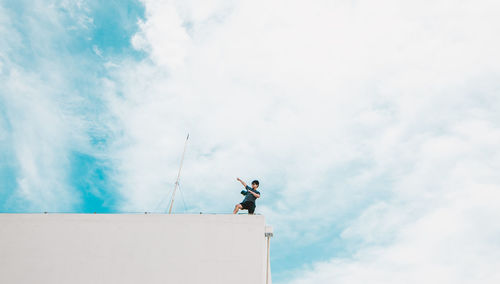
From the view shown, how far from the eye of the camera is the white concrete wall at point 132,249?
8.48 metres

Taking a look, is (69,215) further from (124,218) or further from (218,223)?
(218,223)

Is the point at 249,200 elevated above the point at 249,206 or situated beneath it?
elevated above

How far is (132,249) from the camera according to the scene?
8875mm

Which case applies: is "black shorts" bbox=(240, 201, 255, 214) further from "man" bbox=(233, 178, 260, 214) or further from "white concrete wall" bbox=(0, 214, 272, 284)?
"white concrete wall" bbox=(0, 214, 272, 284)

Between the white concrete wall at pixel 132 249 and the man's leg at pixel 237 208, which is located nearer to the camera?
the white concrete wall at pixel 132 249

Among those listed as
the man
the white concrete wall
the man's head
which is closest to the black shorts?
the man

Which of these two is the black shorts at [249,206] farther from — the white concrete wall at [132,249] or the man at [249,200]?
the white concrete wall at [132,249]

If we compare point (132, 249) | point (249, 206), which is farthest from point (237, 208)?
point (132, 249)

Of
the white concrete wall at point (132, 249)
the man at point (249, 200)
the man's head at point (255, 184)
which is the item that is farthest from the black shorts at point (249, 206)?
the white concrete wall at point (132, 249)

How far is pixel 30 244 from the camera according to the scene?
9188mm

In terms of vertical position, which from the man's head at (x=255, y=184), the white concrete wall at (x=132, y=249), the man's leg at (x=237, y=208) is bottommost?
the white concrete wall at (x=132, y=249)

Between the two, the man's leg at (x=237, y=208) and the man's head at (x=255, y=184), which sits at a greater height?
the man's head at (x=255, y=184)

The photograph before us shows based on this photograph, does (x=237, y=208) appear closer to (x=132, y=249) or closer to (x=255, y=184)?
(x=255, y=184)

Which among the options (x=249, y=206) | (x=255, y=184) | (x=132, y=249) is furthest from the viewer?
(x=255, y=184)
